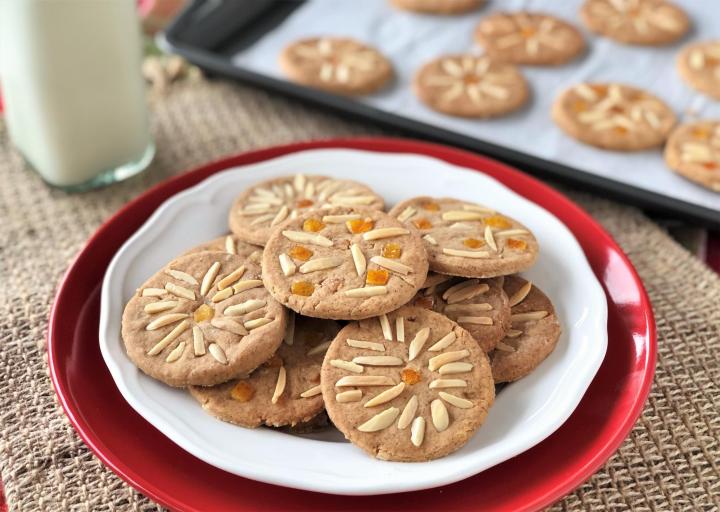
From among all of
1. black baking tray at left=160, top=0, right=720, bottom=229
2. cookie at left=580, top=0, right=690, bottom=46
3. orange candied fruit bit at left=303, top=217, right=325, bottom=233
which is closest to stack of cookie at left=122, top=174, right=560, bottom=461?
orange candied fruit bit at left=303, top=217, right=325, bottom=233

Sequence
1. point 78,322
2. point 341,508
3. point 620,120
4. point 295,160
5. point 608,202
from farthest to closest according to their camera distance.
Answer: point 620,120 < point 608,202 < point 295,160 < point 78,322 < point 341,508

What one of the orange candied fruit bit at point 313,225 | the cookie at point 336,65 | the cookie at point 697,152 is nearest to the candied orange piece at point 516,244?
the orange candied fruit bit at point 313,225

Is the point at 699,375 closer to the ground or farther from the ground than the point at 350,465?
closer to the ground

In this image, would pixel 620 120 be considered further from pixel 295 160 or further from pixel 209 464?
pixel 209 464

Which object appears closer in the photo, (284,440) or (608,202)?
(284,440)

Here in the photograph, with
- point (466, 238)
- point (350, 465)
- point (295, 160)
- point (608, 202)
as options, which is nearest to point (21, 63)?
point (295, 160)

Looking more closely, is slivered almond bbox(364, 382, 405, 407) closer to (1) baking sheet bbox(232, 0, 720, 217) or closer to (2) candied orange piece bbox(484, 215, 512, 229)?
(2) candied orange piece bbox(484, 215, 512, 229)

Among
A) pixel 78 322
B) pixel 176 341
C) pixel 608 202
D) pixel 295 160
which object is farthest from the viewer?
pixel 608 202

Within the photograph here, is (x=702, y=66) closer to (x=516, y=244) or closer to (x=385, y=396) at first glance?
(x=516, y=244)
